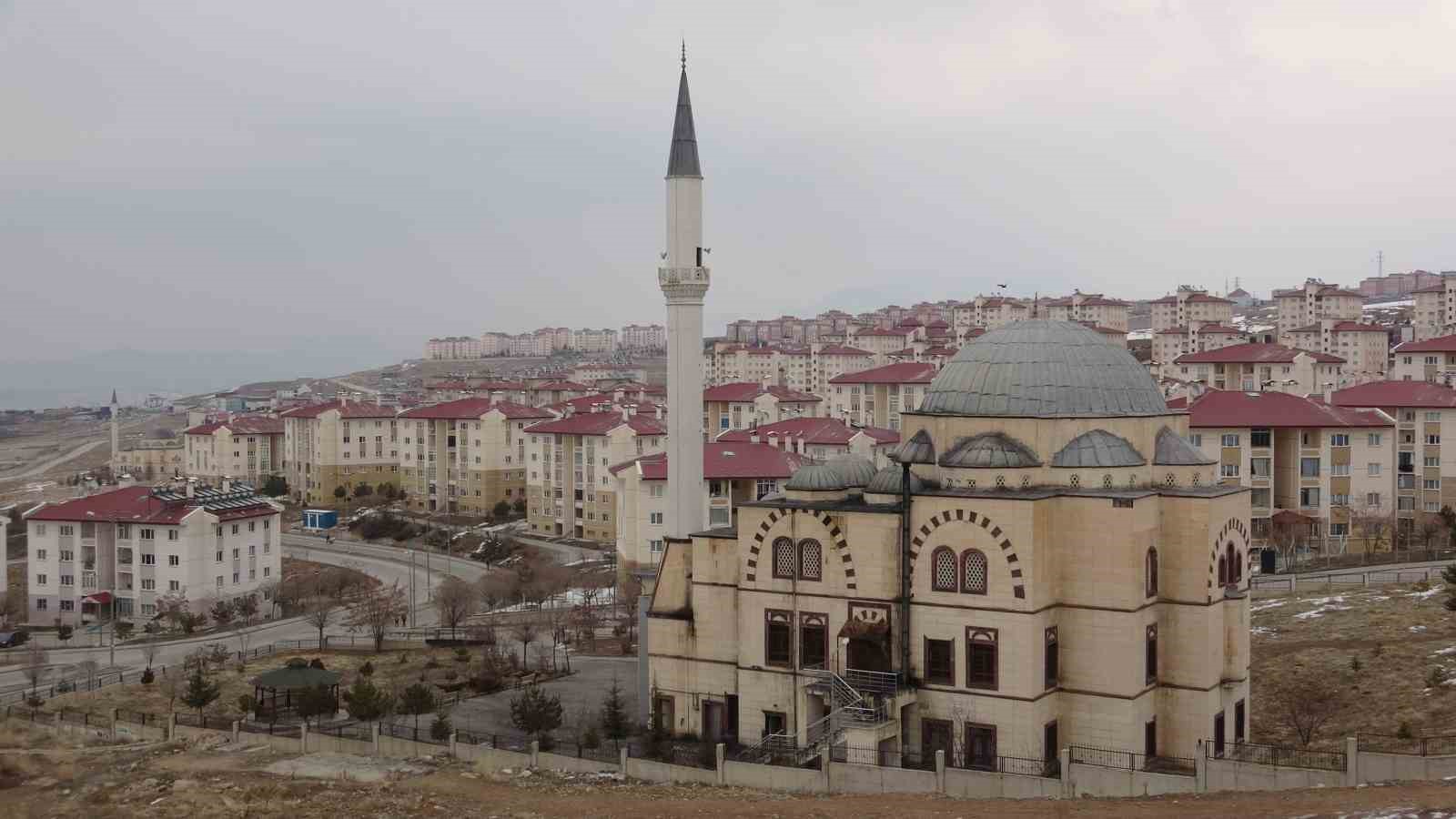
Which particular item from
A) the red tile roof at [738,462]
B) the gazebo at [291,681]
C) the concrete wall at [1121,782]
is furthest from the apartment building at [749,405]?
the concrete wall at [1121,782]

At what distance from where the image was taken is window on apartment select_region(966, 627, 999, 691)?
3142cm

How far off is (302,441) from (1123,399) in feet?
282

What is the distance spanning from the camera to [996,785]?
94.5ft

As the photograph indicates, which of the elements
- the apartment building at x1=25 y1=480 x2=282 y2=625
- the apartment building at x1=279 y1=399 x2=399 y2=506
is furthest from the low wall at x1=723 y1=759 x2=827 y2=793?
the apartment building at x1=279 y1=399 x2=399 y2=506

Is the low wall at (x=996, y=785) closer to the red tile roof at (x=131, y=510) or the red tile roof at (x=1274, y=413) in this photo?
the red tile roof at (x=1274, y=413)

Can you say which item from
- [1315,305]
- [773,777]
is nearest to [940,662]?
[773,777]

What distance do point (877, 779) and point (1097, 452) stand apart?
28.9 ft

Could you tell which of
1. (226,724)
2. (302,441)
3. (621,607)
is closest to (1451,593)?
(621,607)

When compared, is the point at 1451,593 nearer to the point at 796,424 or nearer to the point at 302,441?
the point at 796,424

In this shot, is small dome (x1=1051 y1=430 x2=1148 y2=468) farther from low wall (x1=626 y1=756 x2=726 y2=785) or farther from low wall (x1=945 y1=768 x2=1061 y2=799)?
low wall (x1=626 y1=756 x2=726 y2=785)

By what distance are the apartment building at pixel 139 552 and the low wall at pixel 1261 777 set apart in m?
47.9

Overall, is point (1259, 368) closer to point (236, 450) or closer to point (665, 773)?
point (236, 450)

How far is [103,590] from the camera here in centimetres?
6531

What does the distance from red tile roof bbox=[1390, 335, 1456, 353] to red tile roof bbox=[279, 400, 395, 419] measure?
71.8 meters
